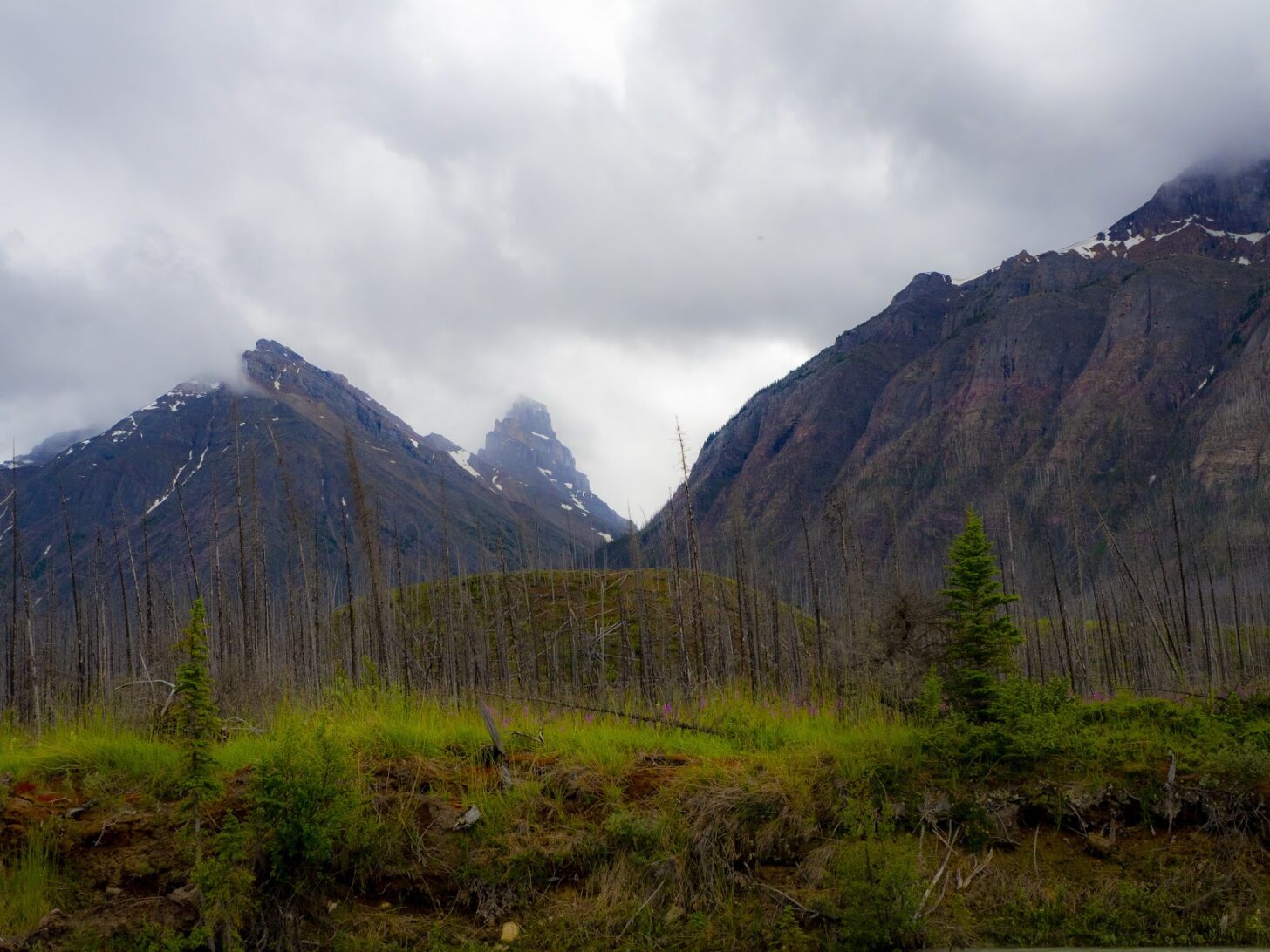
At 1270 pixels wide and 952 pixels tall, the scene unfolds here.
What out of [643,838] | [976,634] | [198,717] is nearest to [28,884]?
[198,717]

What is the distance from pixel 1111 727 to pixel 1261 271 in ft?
753

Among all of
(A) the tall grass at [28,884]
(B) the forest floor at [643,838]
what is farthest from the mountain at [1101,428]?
(A) the tall grass at [28,884]

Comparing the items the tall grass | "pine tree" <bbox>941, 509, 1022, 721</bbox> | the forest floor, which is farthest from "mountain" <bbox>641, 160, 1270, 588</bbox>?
the tall grass

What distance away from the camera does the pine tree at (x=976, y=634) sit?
822 cm

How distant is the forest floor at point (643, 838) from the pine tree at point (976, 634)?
13.3 inches

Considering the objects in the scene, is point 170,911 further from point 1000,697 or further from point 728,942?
point 1000,697

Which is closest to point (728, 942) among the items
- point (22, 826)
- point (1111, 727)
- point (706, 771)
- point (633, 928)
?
point (633, 928)

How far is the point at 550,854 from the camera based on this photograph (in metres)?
7.01

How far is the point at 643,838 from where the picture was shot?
280 inches

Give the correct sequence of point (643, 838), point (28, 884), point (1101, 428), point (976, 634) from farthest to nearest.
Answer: point (1101, 428), point (976, 634), point (643, 838), point (28, 884)

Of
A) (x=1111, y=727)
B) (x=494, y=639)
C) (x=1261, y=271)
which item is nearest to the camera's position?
(x=1111, y=727)

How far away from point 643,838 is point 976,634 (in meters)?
4.19

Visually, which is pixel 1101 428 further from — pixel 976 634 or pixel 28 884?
pixel 28 884

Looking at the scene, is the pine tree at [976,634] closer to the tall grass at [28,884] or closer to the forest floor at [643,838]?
the forest floor at [643,838]
